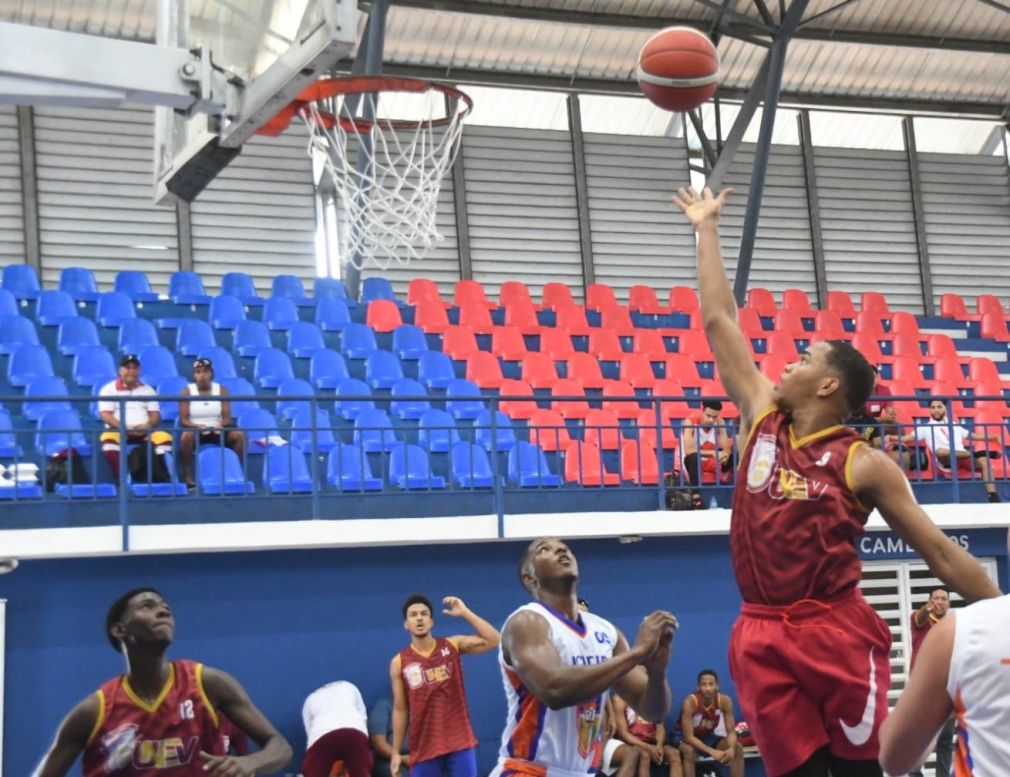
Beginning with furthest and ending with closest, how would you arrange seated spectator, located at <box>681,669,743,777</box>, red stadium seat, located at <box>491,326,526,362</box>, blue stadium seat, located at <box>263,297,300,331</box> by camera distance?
red stadium seat, located at <box>491,326,526,362</box>
blue stadium seat, located at <box>263,297,300,331</box>
seated spectator, located at <box>681,669,743,777</box>

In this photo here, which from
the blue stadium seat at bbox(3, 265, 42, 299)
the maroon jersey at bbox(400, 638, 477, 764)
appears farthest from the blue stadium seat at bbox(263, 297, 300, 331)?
the maroon jersey at bbox(400, 638, 477, 764)

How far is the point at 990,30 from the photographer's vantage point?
21.4 metres

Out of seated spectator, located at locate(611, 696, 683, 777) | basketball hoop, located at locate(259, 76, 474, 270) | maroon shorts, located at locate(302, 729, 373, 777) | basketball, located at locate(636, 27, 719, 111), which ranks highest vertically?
basketball hoop, located at locate(259, 76, 474, 270)

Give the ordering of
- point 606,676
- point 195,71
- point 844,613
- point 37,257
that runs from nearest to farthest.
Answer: point 844,613
point 606,676
point 195,71
point 37,257

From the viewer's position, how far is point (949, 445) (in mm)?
13648

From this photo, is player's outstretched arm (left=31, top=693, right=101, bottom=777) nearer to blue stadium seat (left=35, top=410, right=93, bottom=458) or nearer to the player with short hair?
the player with short hair

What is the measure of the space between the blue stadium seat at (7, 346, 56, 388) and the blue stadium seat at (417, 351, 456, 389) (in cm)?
373

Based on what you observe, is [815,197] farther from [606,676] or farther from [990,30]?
[606,676]

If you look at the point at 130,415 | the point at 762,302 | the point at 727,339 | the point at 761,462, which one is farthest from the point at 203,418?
the point at 762,302

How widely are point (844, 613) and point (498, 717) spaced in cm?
844

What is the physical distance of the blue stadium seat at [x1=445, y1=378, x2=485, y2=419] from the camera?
14094 mm

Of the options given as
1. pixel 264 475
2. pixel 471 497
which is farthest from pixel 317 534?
pixel 471 497

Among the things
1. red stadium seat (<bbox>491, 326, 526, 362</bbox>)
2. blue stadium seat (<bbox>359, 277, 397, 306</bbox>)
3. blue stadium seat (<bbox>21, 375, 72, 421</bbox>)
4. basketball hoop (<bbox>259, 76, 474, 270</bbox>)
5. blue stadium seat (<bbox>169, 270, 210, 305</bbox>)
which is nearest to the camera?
basketball hoop (<bbox>259, 76, 474, 270</bbox>)

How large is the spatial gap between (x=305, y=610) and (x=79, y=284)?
18.1ft
